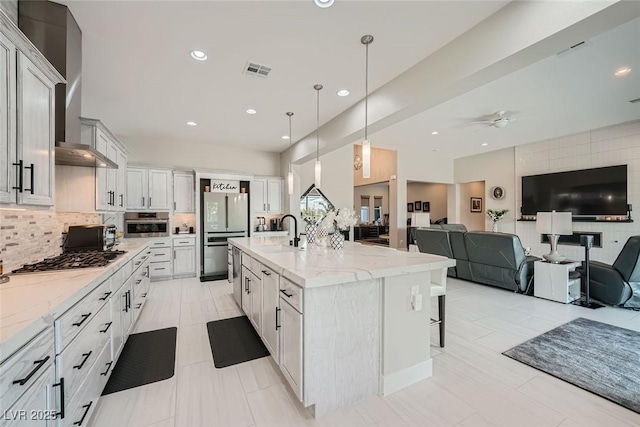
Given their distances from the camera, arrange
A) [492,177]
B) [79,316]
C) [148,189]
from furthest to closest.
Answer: [492,177], [148,189], [79,316]

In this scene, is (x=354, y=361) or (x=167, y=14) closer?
(x=354, y=361)

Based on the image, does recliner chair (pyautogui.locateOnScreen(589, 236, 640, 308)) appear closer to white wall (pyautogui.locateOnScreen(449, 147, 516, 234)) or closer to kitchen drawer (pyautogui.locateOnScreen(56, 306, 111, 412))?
white wall (pyautogui.locateOnScreen(449, 147, 516, 234))

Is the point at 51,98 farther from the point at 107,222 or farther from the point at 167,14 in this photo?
the point at 107,222

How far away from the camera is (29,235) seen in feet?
7.17

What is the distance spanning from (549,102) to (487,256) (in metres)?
2.71

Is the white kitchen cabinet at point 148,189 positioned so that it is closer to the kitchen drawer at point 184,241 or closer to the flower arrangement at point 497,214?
the kitchen drawer at point 184,241

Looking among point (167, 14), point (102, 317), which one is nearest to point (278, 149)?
point (167, 14)

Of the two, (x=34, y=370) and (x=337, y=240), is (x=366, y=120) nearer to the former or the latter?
(x=337, y=240)

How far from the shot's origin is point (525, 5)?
6.18 ft

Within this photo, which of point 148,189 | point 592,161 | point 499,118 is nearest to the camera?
point 499,118

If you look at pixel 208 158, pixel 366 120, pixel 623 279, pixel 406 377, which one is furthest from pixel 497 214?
pixel 208 158

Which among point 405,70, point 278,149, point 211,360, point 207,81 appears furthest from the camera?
point 278,149

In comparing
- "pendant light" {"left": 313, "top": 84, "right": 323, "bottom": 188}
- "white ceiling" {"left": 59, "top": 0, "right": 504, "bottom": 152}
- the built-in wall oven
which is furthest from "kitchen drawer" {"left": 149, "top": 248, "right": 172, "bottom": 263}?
"pendant light" {"left": 313, "top": 84, "right": 323, "bottom": 188}

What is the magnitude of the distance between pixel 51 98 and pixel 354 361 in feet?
9.35
